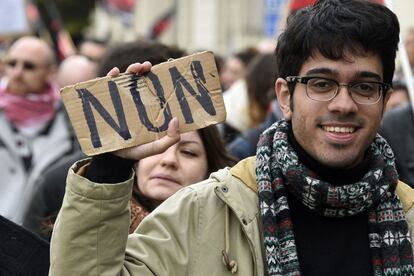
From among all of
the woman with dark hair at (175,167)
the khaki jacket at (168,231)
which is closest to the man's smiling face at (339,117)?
the khaki jacket at (168,231)

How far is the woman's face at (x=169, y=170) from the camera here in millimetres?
4930

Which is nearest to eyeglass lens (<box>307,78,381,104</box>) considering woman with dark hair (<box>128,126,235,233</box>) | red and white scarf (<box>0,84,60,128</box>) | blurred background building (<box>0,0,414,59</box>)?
woman with dark hair (<box>128,126,235,233</box>)

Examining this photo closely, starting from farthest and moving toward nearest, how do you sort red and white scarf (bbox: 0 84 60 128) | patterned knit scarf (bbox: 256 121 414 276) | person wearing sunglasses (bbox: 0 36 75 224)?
red and white scarf (bbox: 0 84 60 128), person wearing sunglasses (bbox: 0 36 75 224), patterned knit scarf (bbox: 256 121 414 276)

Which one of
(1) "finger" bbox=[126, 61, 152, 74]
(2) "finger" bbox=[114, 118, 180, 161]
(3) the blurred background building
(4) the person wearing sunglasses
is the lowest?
(3) the blurred background building

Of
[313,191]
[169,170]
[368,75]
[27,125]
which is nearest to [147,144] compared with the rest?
[313,191]

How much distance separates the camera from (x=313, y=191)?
3.68 m

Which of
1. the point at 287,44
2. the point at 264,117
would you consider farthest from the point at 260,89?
the point at 287,44

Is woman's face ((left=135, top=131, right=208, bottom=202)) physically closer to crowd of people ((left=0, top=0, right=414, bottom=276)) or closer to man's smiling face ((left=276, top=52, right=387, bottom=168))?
crowd of people ((left=0, top=0, right=414, bottom=276))

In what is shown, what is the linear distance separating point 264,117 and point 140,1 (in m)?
38.7

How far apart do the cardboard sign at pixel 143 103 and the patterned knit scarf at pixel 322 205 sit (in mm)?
243

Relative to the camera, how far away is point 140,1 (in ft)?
153

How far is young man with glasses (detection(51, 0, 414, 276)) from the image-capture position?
3.62m

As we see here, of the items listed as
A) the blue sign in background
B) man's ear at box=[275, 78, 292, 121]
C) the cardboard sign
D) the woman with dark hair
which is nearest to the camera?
the cardboard sign

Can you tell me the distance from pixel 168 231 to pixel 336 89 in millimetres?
667
